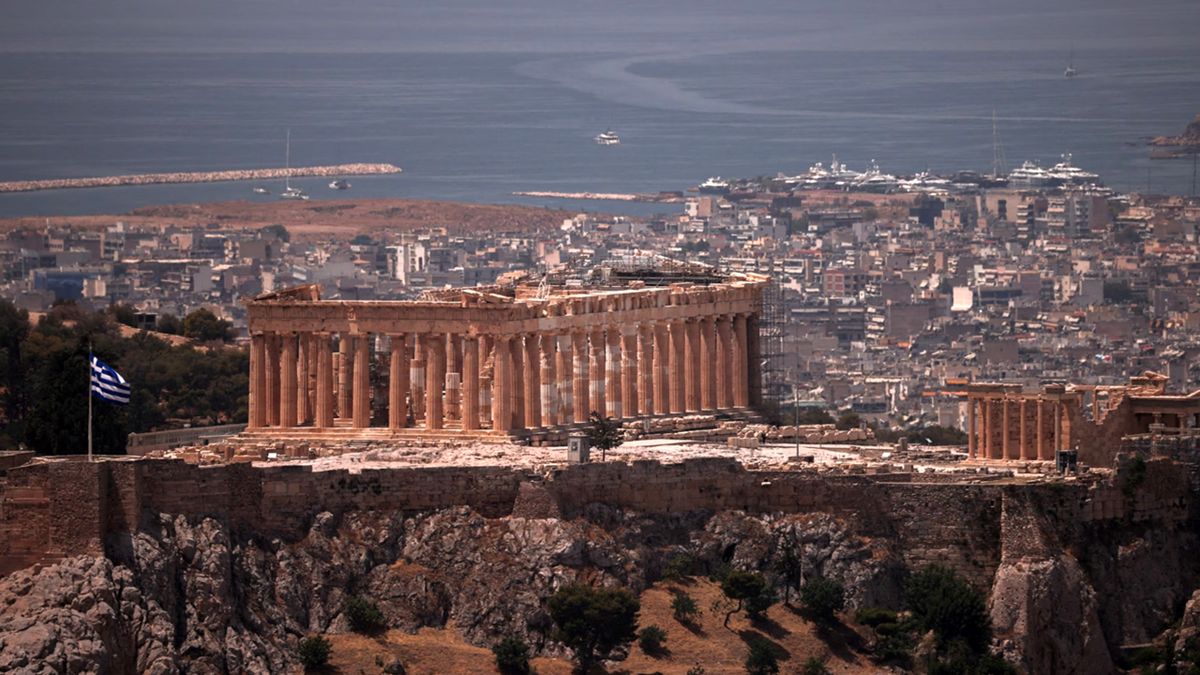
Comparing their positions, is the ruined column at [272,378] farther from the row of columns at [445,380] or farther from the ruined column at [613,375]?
the ruined column at [613,375]

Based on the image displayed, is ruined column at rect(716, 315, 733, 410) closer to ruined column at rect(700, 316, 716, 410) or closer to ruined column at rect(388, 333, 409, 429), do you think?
ruined column at rect(700, 316, 716, 410)

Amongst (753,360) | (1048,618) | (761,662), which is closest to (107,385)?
(761,662)

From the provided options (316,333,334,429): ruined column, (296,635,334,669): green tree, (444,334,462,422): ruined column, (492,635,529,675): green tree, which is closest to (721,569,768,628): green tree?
(492,635,529,675): green tree

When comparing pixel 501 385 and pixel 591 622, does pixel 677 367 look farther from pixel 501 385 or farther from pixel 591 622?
pixel 591 622

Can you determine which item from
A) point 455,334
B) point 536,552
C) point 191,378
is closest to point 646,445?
point 455,334

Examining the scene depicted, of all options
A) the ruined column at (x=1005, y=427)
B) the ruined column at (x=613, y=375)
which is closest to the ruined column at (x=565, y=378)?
the ruined column at (x=613, y=375)

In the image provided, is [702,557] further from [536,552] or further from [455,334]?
[455,334]

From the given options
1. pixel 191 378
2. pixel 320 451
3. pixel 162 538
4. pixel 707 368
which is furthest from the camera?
pixel 191 378
